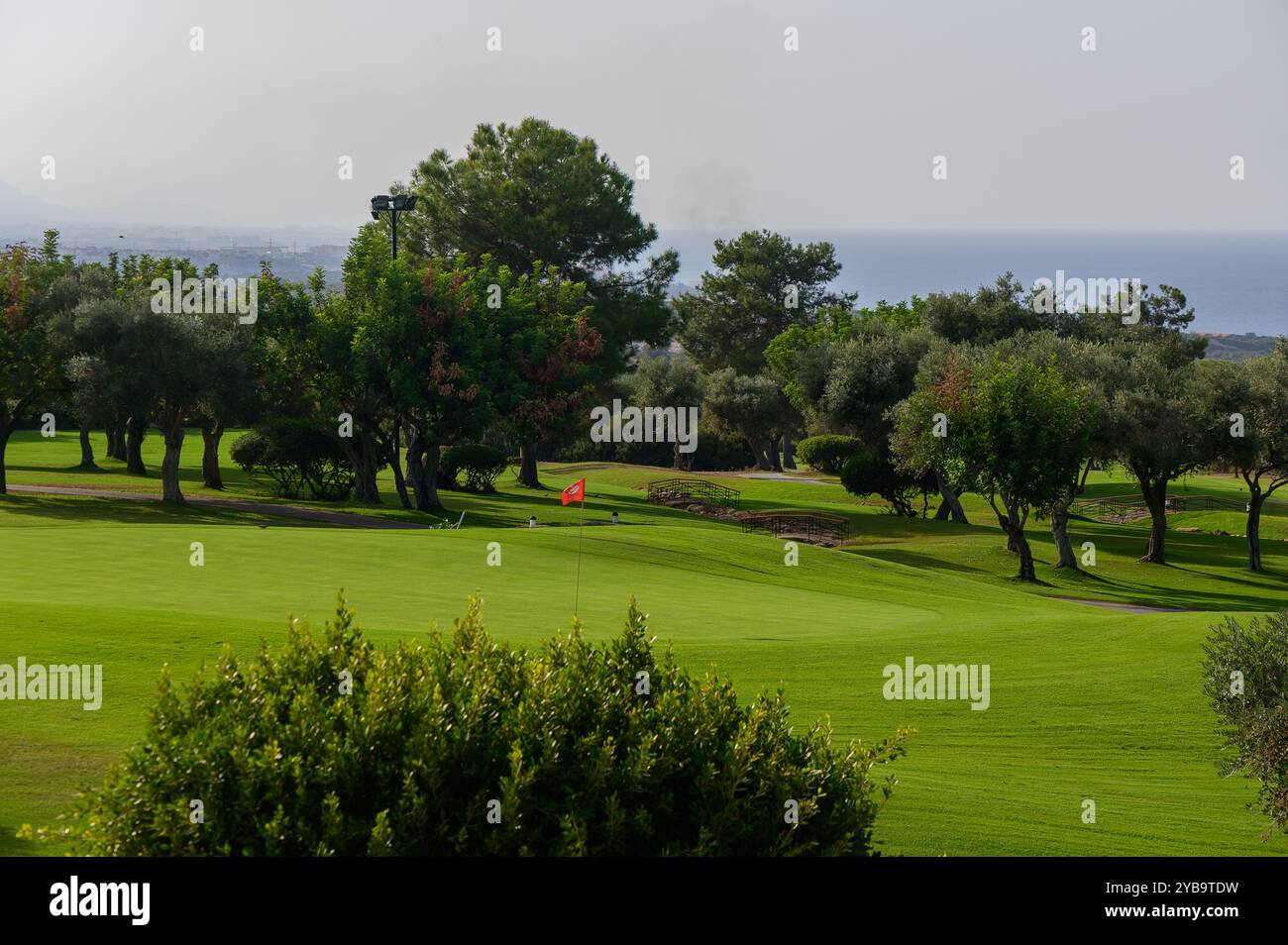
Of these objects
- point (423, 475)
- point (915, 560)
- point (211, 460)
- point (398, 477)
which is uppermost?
point (211, 460)

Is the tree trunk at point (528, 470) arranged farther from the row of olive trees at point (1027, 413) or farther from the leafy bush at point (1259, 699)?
the leafy bush at point (1259, 699)

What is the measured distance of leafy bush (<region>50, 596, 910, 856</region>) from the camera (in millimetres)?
7613

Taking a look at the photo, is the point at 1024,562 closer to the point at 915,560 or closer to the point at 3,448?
the point at 915,560

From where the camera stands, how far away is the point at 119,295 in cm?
5472

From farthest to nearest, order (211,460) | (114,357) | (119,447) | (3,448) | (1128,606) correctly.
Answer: (119,447), (211,460), (3,448), (114,357), (1128,606)

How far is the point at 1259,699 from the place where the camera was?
1328 centimetres

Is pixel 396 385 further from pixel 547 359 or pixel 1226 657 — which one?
pixel 1226 657

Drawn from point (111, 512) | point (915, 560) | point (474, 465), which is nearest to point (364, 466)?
point (474, 465)

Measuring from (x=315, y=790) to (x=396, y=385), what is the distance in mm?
46266

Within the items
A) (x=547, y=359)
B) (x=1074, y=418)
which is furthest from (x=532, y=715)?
(x=547, y=359)

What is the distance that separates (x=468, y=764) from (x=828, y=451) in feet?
245

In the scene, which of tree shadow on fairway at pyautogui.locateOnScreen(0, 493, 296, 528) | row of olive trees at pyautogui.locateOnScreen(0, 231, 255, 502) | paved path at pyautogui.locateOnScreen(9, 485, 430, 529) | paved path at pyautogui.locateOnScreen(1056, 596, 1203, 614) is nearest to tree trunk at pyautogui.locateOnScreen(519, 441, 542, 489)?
paved path at pyautogui.locateOnScreen(9, 485, 430, 529)

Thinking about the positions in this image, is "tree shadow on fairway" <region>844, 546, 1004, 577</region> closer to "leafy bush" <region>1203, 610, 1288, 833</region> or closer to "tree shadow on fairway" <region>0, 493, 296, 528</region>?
"tree shadow on fairway" <region>0, 493, 296, 528</region>

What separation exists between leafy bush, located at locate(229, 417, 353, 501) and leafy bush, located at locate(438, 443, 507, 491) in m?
8.02
